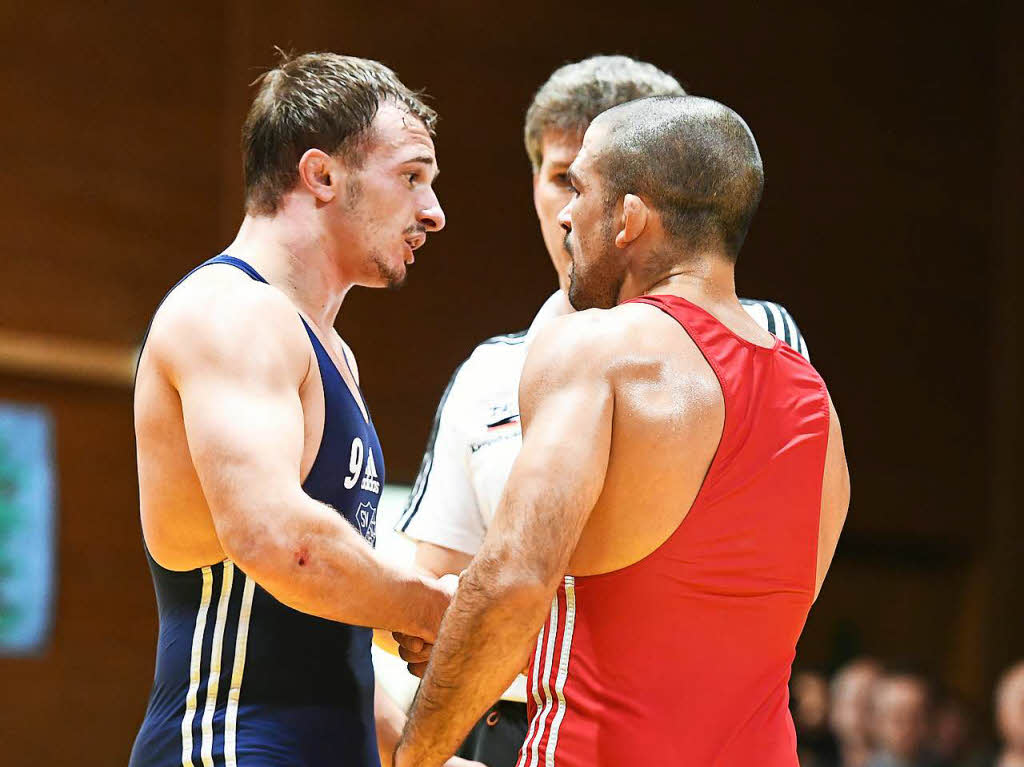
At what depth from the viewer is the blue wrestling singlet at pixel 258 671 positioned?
2074mm

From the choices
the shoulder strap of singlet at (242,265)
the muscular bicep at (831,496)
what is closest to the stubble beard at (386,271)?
the shoulder strap of singlet at (242,265)

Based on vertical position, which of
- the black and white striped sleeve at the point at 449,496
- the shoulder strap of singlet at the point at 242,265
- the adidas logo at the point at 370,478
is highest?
the shoulder strap of singlet at the point at 242,265

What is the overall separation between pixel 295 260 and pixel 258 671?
0.70 meters

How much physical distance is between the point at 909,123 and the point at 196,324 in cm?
716

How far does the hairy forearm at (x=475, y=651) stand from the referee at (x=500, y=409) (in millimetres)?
611

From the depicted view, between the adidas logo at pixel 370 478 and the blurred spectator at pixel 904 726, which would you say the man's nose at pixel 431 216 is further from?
the blurred spectator at pixel 904 726

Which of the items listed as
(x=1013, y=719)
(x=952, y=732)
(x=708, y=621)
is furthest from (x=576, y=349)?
(x=952, y=732)

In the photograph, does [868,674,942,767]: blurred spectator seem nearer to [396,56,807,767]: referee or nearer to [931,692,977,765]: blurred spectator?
[931,692,977,765]: blurred spectator

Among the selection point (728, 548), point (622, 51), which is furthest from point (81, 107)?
point (728, 548)

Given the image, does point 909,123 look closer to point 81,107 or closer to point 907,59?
point 907,59

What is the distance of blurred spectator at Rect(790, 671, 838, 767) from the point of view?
6.66m

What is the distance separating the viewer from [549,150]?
299cm

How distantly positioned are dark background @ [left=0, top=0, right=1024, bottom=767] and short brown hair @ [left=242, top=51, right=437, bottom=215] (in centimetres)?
417

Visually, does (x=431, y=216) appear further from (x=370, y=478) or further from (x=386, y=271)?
(x=370, y=478)
